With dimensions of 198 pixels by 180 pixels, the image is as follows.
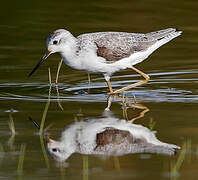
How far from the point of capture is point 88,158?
7.21 meters

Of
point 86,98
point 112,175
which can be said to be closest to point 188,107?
point 86,98

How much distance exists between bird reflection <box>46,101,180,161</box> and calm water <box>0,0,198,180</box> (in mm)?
138

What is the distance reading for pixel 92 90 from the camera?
11.1m

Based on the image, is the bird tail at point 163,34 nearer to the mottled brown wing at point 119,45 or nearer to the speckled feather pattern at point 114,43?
the speckled feather pattern at point 114,43

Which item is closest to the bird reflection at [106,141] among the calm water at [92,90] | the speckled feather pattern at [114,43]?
the calm water at [92,90]

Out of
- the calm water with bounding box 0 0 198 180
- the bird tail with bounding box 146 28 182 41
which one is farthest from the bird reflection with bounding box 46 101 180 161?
the bird tail with bounding box 146 28 182 41

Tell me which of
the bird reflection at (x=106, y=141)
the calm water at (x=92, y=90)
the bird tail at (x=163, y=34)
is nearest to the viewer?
the calm water at (x=92, y=90)

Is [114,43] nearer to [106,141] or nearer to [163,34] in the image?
[163,34]

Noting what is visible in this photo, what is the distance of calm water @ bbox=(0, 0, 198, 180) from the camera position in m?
6.96

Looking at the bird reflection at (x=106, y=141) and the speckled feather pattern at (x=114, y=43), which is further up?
the speckled feather pattern at (x=114, y=43)

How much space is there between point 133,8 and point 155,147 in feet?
35.8

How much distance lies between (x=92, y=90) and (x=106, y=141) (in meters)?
3.41

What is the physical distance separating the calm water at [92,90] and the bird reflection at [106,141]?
5.4 inches

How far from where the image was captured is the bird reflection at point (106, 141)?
7.47 m
